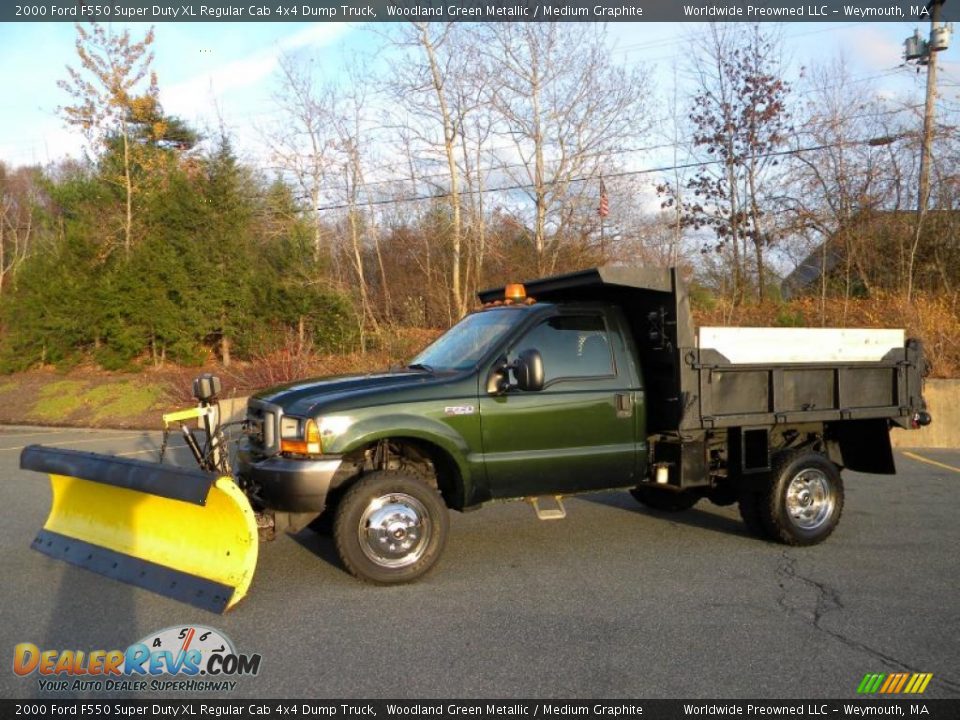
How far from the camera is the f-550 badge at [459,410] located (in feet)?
19.5

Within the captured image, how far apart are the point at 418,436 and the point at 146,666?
7.38 ft

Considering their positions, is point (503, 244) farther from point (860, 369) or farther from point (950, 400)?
point (860, 369)

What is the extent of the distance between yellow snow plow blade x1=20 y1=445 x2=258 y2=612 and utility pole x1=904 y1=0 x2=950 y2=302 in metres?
17.7

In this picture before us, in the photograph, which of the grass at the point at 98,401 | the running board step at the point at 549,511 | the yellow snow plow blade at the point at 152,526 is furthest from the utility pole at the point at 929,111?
the grass at the point at 98,401

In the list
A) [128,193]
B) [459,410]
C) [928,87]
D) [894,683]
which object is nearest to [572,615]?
[459,410]

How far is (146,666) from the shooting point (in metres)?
4.39

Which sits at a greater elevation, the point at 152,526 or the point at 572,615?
the point at 152,526

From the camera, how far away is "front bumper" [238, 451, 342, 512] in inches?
218

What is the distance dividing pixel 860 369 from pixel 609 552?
276 centimetres

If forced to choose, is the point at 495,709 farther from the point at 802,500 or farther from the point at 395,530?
the point at 802,500

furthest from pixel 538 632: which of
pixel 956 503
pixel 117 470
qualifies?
pixel 956 503

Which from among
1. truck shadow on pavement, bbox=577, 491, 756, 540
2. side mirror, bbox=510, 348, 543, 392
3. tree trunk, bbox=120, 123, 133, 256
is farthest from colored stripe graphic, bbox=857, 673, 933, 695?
tree trunk, bbox=120, 123, 133, 256

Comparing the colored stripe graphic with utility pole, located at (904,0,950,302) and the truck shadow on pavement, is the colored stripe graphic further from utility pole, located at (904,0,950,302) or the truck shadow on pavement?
utility pole, located at (904,0,950,302)

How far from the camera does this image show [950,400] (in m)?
14.0
